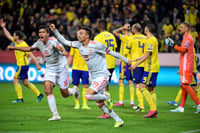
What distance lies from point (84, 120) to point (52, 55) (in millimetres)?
1930

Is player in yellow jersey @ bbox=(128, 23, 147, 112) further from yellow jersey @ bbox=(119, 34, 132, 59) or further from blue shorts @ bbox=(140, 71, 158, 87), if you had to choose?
blue shorts @ bbox=(140, 71, 158, 87)

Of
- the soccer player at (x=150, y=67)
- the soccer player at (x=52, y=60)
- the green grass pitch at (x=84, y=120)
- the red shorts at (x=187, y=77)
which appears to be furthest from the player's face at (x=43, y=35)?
the red shorts at (x=187, y=77)

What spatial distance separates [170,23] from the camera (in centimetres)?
2344

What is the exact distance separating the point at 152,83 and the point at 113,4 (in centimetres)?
1456

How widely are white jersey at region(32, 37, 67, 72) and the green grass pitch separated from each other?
1.30m

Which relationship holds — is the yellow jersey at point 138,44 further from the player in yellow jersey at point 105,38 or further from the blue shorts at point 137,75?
the player in yellow jersey at point 105,38

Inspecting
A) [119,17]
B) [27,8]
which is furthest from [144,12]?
[27,8]

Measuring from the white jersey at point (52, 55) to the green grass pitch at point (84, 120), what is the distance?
1.30m

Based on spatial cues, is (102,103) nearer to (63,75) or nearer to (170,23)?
(63,75)

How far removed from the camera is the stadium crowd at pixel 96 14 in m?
22.8

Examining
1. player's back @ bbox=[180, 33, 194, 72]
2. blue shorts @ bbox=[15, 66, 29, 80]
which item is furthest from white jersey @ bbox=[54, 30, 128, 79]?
blue shorts @ bbox=[15, 66, 29, 80]

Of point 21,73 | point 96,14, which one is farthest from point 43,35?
point 96,14

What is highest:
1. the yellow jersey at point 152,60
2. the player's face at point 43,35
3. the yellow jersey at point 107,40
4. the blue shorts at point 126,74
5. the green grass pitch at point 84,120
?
the player's face at point 43,35

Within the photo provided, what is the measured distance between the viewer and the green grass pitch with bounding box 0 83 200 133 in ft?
28.0
